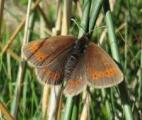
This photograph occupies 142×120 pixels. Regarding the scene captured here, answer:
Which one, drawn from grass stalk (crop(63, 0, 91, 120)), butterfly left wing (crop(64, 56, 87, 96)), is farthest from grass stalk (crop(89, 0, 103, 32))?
butterfly left wing (crop(64, 56, 87, 96))

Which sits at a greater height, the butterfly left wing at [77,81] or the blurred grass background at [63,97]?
the butterfly left wing at [77,81]

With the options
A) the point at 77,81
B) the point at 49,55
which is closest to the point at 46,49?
the point at 49,55

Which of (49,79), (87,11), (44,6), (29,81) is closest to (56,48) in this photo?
→ (49,79)

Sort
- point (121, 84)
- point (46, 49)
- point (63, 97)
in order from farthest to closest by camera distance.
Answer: point (63, 97) < point (46, 49) < point (121, 84)

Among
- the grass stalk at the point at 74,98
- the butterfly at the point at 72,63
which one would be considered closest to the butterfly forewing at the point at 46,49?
the butterfly at the point at 72,63

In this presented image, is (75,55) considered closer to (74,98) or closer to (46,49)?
(46,49)

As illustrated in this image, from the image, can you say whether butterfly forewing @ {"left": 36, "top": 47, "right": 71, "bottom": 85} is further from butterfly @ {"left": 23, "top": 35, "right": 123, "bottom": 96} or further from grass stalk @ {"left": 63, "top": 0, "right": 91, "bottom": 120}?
grass stalk @ {"left": 63, "top": 0, "right": 91, "bottom": 120}

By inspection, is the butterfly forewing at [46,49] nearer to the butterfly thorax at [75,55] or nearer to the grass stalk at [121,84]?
the butterfly thorax at [75,55]
